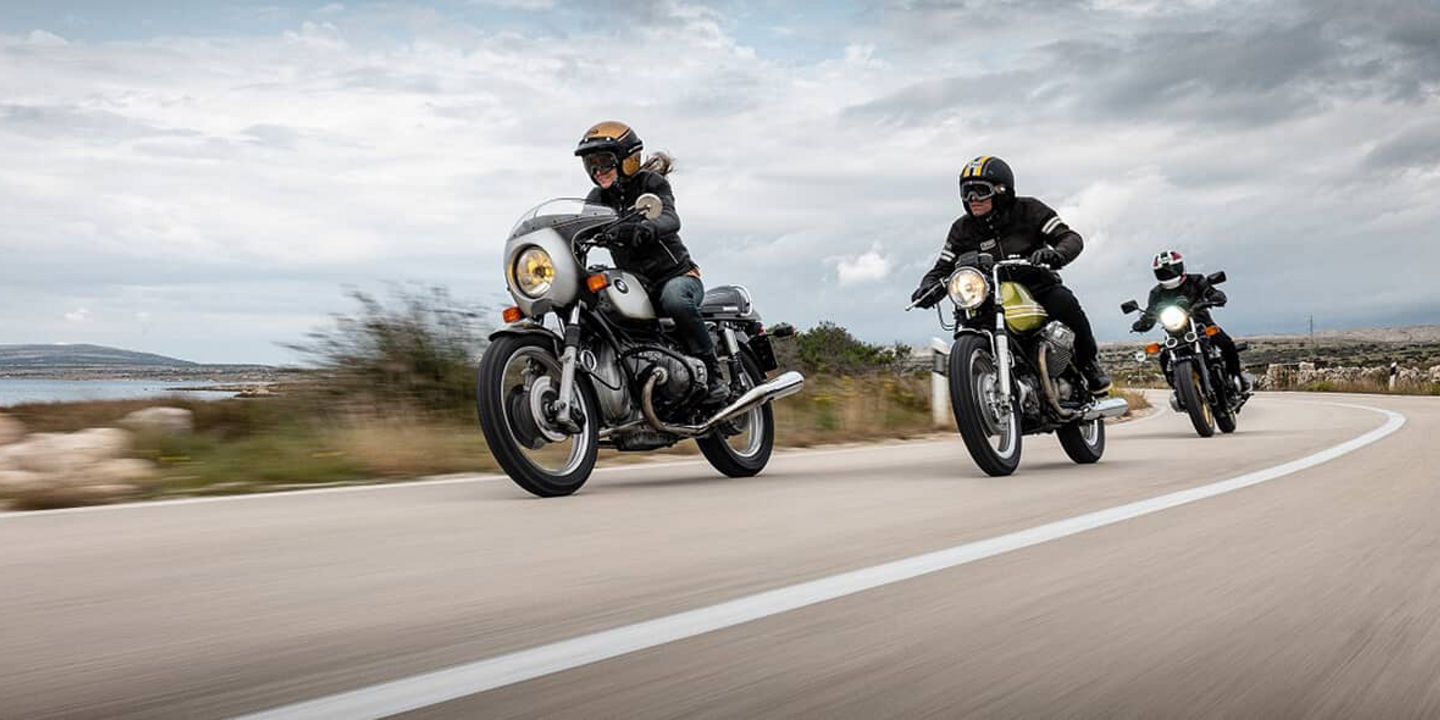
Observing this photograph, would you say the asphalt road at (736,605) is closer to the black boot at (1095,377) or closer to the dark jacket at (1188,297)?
the black boot at (1095,377)

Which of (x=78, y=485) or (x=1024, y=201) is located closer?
(x=78, y=485)

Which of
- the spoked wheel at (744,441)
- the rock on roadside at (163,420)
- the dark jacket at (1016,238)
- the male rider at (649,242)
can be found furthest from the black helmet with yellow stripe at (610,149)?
the rock on roadside at (163,420)

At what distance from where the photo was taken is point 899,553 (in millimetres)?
4801

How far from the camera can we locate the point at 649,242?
7672 millimetres

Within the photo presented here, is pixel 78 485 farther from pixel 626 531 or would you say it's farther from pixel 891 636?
pixel 891 636

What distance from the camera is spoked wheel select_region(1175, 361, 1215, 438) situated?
43.8 feet

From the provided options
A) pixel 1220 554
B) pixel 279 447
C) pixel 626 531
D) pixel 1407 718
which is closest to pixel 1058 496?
pixel 1220 554

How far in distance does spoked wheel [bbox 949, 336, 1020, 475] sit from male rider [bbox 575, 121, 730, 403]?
147 centimetres

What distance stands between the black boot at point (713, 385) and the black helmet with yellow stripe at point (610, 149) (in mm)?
1193

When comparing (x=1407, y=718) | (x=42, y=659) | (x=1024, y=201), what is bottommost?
(x=1407, y=718)

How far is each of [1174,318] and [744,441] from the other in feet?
24.2

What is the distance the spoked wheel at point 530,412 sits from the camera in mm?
6660

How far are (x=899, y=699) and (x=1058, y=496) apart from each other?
168 inches

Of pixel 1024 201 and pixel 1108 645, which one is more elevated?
pixel 1024 201
